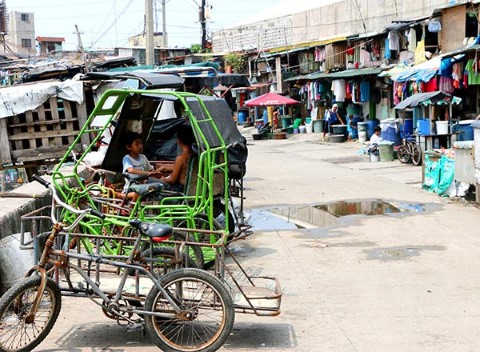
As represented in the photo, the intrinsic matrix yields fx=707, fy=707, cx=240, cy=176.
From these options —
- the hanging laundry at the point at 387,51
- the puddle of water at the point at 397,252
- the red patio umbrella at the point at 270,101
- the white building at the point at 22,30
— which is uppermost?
the white building at the point at 22,30

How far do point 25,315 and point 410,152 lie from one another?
16.8 meters

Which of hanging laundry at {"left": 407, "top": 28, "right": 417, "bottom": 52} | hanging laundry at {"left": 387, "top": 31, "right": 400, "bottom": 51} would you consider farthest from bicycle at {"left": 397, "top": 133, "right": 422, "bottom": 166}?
hanging laundry at {"left": 387, "top": 31, "right": 400, "bottom": 51}

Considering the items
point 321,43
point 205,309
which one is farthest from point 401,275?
point 321,43

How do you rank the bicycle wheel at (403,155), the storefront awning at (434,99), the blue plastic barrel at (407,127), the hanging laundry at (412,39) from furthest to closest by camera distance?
the hanging laundry at (412,39), the blue plastic barrel at (407,127), the bicycle wheel at (403,155), the storefront awning at (434,99)

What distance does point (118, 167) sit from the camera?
33.1 feet

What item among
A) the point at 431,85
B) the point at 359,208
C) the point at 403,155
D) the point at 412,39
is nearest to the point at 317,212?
the point at 359,208

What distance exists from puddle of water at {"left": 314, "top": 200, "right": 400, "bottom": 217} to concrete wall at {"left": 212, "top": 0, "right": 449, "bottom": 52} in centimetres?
1664

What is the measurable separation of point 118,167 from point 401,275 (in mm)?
4336

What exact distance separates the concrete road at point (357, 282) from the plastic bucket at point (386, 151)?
7.07m

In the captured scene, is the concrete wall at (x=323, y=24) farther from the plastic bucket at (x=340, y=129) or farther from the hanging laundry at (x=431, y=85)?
the hanging laundry at (x=431, y=85)

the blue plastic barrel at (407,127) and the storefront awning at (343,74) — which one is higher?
the storefront awning at (343,74)

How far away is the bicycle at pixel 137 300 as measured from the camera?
206 inches

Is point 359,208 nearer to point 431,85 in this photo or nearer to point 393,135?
point 431,85

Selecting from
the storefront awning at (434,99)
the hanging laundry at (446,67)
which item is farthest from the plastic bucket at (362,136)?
the storefront awning at (434,99)
